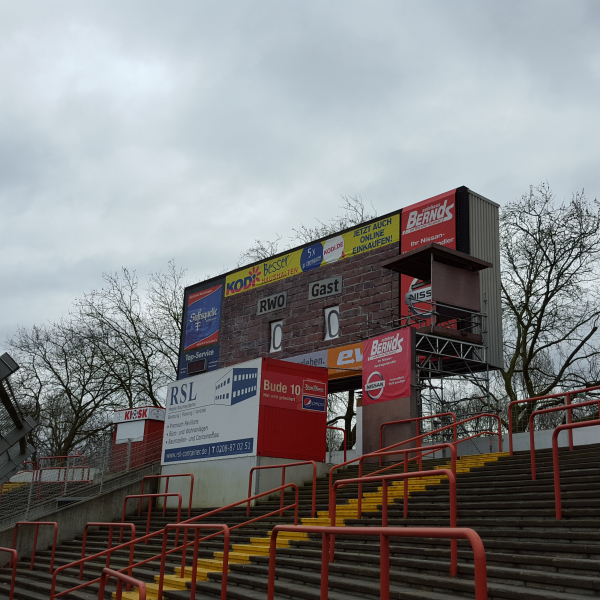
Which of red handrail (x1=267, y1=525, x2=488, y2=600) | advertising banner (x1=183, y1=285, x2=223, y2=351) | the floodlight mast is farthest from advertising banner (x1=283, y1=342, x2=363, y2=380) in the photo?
red handrail (x1=267, y1=525, x2=488, y2=600)

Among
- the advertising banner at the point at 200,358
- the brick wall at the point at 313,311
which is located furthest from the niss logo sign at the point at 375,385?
the advertising banner at the point at 200,358

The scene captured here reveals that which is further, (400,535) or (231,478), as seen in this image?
(231,478)

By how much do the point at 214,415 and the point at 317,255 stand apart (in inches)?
354

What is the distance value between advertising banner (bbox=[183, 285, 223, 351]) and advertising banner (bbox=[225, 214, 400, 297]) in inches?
33.8

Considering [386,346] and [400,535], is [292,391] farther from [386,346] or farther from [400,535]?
[400,535]

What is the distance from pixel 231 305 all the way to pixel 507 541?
2105 centimetres

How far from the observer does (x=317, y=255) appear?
24.0m

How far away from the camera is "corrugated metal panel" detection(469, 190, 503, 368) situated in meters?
19.2

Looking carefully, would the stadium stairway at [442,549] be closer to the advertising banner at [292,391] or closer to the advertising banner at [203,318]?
the advertising banner at [292,391]

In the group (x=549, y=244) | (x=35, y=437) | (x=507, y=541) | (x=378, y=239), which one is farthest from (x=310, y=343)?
(x=35, y=437)

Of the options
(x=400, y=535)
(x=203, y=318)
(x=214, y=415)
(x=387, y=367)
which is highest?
(x=203, y=318)

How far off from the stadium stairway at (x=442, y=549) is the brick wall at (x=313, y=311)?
29.3ft

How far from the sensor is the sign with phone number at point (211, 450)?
1530cm

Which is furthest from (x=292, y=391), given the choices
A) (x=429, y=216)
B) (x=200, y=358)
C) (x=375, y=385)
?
(x=200, y=358)
